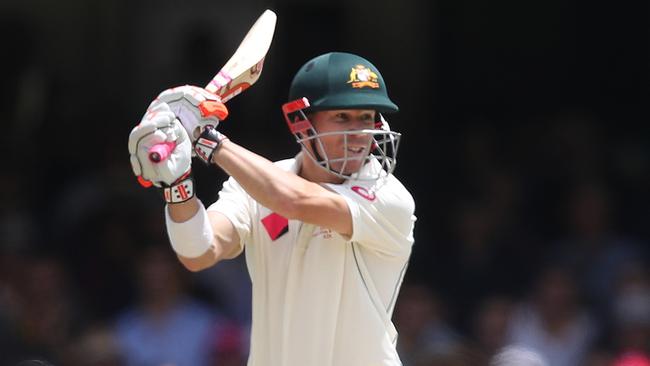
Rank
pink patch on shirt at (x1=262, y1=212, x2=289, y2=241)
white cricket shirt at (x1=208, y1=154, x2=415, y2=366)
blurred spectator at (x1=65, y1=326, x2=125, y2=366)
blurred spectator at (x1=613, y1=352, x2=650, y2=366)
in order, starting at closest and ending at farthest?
white cricket shirt at (x1=208, y1=154, x2=415, y2=366), pink patch on shirt at (x1=262, y1=212, x2=289, y2=241), blurred spectator at (x1=613, y1=352, x2=650, y2=366), blurred spectator at (x1=65, y1=326, x2=125, y2=366)

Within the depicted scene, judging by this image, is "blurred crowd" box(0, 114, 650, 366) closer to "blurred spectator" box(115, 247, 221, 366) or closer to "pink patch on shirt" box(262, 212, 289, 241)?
"blurred spectator" box(115, 247, 221, 366)

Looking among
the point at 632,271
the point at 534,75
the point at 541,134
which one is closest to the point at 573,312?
the point at 632,271

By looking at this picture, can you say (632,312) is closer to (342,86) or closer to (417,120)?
(417,120)

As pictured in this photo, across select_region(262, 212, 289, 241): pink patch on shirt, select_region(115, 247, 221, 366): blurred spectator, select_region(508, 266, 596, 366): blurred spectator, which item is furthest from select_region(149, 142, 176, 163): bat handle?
select_region(508, 266, 596, 366): blurred spectator

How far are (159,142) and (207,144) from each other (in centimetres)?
20

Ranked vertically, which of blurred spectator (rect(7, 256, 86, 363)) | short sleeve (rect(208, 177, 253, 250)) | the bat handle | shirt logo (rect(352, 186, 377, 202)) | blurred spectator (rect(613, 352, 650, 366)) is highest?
the bat handle

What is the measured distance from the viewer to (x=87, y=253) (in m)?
7.73

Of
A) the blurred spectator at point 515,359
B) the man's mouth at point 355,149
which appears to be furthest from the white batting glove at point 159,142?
the blurred spectator at point 515,359

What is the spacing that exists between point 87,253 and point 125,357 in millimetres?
1035

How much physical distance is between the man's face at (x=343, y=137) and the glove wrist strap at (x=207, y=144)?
363 mm

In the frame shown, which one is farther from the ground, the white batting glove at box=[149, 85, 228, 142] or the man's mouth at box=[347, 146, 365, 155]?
the white batting glove at box=[149, 85, 228, 142]

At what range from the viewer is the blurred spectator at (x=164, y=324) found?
6938 mm

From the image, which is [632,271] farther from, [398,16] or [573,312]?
[398,16]

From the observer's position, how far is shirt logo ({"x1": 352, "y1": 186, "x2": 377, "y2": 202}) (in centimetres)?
433
